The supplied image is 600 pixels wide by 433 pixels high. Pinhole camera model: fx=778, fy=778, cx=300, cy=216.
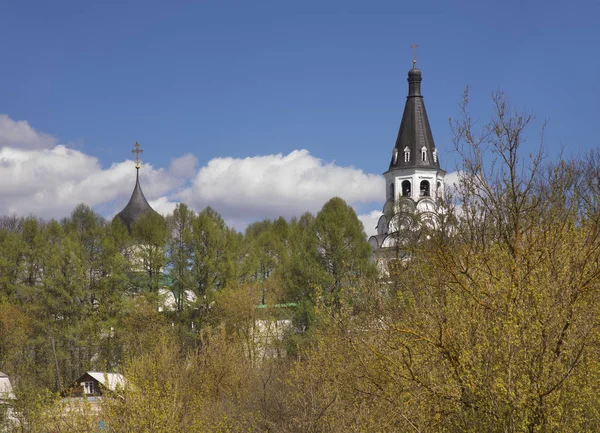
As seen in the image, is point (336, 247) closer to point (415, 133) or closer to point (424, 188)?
point (424, 188)

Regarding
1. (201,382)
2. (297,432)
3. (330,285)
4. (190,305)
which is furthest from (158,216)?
(297,432)

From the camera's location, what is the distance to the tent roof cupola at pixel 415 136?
5291cm

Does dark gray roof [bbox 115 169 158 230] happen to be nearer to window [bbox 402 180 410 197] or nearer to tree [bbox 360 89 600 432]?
window [bbox 402 180 410 197]

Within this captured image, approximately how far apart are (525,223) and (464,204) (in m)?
0.98

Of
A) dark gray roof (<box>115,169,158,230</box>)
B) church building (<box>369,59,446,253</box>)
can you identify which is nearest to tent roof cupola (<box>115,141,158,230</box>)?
dark gray roof (<box>115,169,158,230</box>)

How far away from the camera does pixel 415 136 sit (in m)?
53.3

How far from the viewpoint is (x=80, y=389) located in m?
31.2

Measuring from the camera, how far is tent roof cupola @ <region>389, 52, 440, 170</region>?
52.9 meters

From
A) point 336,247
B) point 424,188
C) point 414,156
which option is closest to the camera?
point 336,247

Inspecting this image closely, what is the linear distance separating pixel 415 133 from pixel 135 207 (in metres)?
20.2

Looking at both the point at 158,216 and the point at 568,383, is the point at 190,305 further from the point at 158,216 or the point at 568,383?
the point at 568,383

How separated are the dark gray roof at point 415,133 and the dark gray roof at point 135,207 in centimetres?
1760

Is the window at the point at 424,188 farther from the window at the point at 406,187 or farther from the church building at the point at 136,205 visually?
the church building at the point at 136,205

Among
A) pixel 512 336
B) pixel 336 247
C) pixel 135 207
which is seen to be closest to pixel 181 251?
pixel 336 247
